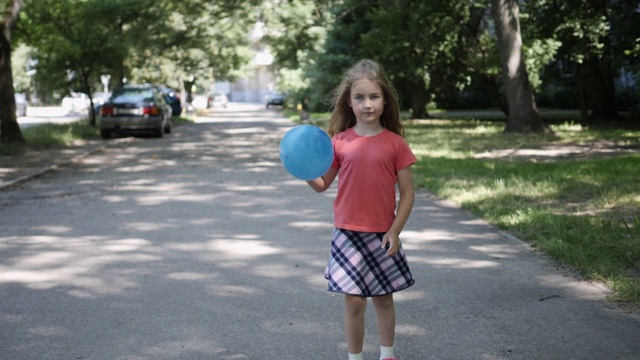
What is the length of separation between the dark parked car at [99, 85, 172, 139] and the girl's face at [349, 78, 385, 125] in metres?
22.5

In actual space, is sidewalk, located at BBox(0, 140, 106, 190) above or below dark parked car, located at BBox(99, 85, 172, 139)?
below

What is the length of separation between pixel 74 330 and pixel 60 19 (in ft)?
77.3

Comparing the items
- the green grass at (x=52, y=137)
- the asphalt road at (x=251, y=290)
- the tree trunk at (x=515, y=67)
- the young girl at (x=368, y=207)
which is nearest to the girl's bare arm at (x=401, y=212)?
the young girl at (x=368, y=207)

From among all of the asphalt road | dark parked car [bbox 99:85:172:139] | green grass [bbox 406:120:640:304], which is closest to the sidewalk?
dark parked car [bbox 99:85:172:139]

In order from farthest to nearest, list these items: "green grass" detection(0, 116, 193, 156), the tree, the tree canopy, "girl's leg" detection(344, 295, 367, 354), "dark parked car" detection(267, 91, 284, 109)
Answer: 1. "dark parked car" detection(267, 91, 284, 109)
2. the tree canopy
3. the tree
4. "green grass" detection(0, 116, 193, 156)
5. "girl's leg" detection(344, 295, 367, 354)

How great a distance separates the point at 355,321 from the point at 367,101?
1067 millimetres

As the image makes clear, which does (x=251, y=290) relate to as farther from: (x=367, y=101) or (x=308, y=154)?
(x=367, y=101)

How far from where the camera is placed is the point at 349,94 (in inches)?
156

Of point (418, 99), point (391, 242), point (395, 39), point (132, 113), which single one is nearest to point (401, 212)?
point (391, 242)

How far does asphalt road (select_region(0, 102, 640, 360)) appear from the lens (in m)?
4.50

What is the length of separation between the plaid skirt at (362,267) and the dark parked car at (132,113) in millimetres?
22635

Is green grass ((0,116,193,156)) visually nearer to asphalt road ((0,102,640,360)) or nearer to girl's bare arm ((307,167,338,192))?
asphalt road ((0,102,640,360))

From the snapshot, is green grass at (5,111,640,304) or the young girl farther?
green grass at (5,111,640,304)

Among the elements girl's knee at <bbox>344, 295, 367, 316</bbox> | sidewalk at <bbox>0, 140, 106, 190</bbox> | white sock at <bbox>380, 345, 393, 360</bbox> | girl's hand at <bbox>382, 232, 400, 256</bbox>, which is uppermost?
girl's hand at <bbox>382, 232, 400, 256</bbox>
